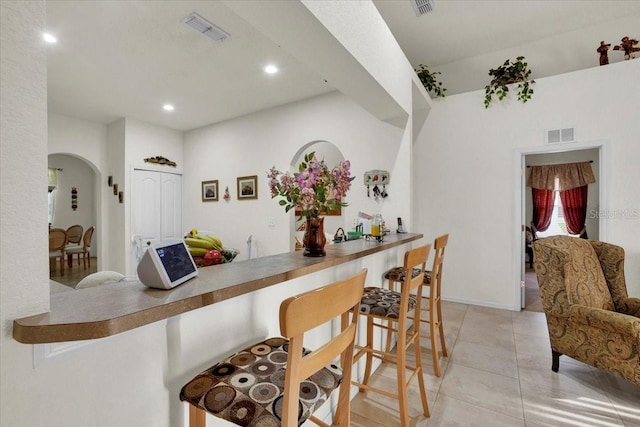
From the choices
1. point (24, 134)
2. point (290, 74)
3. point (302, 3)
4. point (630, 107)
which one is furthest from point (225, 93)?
point (630, 107)

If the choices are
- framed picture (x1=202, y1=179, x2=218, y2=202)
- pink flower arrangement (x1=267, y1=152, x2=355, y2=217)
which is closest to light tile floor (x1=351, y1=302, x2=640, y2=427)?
pink flower arrangement (x1=267, y1=152, x2=355, y2=217)

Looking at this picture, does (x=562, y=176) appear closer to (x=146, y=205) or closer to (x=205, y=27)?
(x=205, y=27)

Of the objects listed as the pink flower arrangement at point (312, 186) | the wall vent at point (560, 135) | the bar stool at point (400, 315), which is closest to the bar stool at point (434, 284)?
the bar stool at point (400, 315)

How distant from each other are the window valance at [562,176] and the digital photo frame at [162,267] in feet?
24.2

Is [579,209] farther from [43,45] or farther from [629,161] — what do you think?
[43,45]

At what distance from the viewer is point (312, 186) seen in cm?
160

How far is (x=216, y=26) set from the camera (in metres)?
2.64

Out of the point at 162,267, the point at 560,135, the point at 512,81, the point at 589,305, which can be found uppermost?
the point at 512,81

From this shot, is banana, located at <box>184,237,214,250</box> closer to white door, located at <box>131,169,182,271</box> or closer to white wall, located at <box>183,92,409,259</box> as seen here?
white wall, located at <box>183,92,409,259</box>

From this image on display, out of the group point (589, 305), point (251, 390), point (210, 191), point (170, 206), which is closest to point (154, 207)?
point (170, 206)

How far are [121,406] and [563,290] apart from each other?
9.01ft

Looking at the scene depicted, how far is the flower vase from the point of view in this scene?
1.72 metres

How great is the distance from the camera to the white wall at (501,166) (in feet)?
10.6

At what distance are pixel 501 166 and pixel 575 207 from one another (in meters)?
3.66
